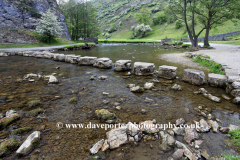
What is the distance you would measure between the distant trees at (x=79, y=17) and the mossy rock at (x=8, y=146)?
43464mm

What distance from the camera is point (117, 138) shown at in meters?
2.66

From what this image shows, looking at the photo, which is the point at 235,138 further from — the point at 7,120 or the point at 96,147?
the point at 7,120

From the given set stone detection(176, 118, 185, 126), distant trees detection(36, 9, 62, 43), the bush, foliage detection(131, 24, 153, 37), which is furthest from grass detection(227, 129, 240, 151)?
foliage detection(131, 24, 153, 37)

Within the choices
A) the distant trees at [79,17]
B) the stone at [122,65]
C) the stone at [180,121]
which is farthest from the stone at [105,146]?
the distant trees at [79,17]

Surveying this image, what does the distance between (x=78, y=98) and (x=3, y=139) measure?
237cm

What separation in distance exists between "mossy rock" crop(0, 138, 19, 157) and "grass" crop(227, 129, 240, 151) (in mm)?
4778

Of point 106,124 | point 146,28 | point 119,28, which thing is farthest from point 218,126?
point 119,28

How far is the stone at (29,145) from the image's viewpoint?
234 cm

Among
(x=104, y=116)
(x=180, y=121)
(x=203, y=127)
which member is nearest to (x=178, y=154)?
(x=180, y=121)

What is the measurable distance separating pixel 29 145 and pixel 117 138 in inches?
73.6

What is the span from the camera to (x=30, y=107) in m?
4.05

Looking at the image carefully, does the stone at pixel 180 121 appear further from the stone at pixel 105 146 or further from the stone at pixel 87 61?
the stone at pixel 87 61

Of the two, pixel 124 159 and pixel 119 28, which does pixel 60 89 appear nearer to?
pixel 124 159

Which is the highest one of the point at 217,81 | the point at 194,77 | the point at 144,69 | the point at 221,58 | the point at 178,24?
the point at 178,24
